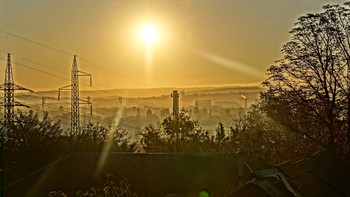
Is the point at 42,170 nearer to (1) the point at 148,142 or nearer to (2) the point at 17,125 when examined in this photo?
(2) the point at 17,125

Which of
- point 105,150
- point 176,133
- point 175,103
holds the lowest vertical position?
point 105,150

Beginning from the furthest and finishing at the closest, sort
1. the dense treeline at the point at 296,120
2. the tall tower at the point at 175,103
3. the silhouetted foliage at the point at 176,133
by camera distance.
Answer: the tall tower at the point at 175,103 < the silhouetted foliage at the point at 176,133 < the dense treeline at the point at 296,120

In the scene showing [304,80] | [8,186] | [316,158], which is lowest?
[8,186]

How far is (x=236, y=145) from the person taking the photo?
5094 cm

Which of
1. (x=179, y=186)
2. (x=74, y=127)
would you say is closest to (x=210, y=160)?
(x=179, y=186)

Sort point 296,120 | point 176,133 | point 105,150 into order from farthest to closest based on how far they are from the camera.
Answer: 1. point 176,133
2. point 105,150
3. point 296,120

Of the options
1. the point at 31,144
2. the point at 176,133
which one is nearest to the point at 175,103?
the point at 176,133

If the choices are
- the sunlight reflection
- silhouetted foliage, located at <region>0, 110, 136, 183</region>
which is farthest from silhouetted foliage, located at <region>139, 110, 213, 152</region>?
silhouetted foliage, located at <region>0, 110, 136, 183</region>

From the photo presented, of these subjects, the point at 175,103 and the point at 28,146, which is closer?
the point at 28,146

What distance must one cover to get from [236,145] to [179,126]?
34.2 ft

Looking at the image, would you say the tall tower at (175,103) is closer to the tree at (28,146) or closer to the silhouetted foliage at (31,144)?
the silhouetted foliage at (31,144)

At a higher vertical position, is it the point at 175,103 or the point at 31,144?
Answer: the point at 175,103

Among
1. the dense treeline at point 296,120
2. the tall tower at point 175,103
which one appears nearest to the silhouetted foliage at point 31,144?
the dense treeline at point 296,120

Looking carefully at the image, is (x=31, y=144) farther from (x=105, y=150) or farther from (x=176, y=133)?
(x=176, y=133)
